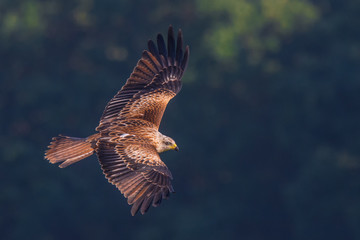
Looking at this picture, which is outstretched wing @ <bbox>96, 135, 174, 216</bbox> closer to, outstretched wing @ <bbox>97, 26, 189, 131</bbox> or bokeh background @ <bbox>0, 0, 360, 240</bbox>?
outstretched wing @ <bbox>97, 26, 189, 131</bbox>

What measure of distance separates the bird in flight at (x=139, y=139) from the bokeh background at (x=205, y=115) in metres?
22.9

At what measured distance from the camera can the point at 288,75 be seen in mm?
39719

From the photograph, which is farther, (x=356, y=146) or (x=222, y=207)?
(x=222, y=207)

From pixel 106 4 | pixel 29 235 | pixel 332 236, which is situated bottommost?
pixel 29 235

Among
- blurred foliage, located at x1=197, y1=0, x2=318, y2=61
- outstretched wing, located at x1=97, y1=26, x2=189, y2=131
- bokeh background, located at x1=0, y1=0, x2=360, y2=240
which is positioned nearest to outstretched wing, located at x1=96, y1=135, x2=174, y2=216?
outstretched wing, located at x1=97, y1=26, x2=189, y2=131

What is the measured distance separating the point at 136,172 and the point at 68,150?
4.16ft

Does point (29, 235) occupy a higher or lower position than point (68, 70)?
lower

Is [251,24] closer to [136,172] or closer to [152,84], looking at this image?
[152,84]

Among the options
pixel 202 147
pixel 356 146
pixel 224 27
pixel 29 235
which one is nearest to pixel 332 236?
pixel 356 146

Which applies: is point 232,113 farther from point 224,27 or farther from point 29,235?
point 29,235

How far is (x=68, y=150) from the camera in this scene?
515 inches

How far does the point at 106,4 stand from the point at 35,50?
12.6 feet

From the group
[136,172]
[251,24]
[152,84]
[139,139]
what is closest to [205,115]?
[251,24]

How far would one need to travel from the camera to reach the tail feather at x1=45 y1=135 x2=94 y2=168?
12.9 meters
